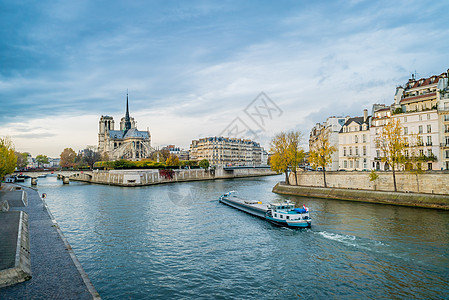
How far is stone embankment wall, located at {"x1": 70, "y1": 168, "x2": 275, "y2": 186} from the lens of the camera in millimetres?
80213

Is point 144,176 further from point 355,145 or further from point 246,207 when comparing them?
point 355,145

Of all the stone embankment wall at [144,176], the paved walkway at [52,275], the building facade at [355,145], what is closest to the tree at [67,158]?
the stone embankment wall at [144,176]

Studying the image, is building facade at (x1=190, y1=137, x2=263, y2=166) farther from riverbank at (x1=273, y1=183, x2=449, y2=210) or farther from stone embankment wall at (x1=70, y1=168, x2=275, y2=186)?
riverbank at (x1=273, y1=183, x2=449, y2=210)

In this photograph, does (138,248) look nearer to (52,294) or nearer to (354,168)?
(52,294)

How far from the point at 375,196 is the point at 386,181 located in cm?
495

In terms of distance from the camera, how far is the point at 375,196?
40.9 metres

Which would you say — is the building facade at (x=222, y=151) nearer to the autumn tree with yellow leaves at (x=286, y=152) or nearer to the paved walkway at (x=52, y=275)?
the autumn tree with yellow leaves at (x=286, y=152)

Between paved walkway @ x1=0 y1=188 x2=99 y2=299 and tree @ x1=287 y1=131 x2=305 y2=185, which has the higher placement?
tree @ x1=287 y1=131 x2=305 y2=185

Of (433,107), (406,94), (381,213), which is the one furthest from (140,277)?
(406,94)

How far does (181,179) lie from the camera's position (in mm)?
98125

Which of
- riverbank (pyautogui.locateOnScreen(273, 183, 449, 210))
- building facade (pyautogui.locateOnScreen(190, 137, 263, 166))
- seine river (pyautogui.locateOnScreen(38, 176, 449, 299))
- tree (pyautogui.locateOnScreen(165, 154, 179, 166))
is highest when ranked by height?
building facade (pyautogui.locateOnScreen(190, 137, 263, 166))

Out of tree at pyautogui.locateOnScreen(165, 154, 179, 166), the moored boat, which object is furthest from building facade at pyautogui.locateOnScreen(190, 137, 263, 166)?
the moored boat

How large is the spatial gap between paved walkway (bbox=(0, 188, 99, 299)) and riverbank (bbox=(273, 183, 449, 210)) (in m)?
37.5

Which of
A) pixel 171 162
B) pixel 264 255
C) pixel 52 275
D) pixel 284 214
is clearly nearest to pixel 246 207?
pixel 284 214
